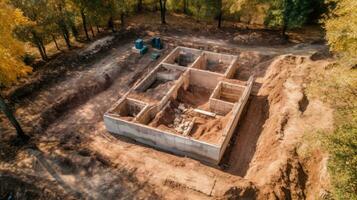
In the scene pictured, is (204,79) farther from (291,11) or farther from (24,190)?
(24,190)

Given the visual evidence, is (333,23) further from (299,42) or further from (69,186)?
(69,186)

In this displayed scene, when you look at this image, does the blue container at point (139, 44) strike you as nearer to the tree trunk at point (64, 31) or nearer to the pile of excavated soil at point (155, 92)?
the pile of excavated soil at point (155, 92)

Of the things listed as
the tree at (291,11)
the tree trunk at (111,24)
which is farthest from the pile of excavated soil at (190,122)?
the tree trunk at (111,24)

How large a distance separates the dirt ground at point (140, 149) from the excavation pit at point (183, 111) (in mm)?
704

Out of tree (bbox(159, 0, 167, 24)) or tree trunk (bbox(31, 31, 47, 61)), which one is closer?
tree trunk (bbox(31, 31, 47, 61))

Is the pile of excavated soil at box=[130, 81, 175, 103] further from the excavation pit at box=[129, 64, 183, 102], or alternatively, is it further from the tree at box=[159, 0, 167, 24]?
the tree at box=[159, 0, 167, 24]

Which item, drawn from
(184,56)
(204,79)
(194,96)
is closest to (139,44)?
(184,56)

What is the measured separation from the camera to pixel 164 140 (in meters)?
14.9

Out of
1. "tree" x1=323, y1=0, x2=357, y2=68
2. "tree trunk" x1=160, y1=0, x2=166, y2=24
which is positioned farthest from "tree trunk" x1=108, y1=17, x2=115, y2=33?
"tree" x1=323, y1=0, x2=357, y2=68

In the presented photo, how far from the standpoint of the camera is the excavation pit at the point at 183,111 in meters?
14.6

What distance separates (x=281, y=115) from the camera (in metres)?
15.7

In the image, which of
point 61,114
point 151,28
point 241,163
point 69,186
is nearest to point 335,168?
point 241,163

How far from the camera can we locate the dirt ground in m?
12.2

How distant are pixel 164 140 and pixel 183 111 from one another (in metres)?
3.24
